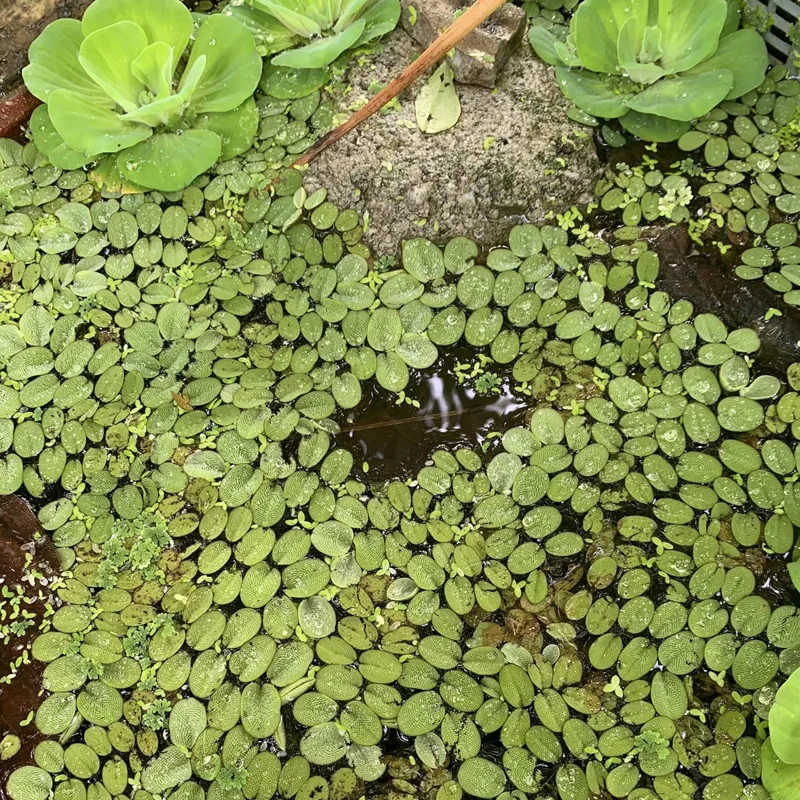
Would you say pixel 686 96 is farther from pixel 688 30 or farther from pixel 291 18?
pixel 291 18

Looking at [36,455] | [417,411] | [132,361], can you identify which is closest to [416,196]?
[417,411]

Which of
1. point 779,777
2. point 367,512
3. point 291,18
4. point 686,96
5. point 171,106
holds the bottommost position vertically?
point 779,777

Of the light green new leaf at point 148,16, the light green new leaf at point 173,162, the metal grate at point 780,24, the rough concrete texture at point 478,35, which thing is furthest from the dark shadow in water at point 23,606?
the metal grate at point 780,24

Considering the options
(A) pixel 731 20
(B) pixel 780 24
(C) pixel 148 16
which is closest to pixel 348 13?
(C) pixel 148 16

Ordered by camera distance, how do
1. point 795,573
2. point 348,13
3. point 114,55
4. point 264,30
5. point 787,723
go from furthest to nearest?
point 264,30, point 348,13, point 114,55, point 795,573, point 787,723

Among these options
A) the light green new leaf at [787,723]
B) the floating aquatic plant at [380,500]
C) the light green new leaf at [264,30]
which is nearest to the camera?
the light green new leaf at [787,723]

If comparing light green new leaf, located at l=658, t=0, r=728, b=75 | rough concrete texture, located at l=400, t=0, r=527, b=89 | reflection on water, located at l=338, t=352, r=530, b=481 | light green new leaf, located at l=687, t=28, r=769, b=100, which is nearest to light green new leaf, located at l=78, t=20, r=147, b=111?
rough concrete texture, located at l=400, t=0, r=527, b=89

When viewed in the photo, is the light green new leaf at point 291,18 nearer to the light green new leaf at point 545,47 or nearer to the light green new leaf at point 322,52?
the light green new leaf at point 322,52

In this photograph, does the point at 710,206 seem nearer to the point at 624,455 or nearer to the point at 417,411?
the point at 624,455
